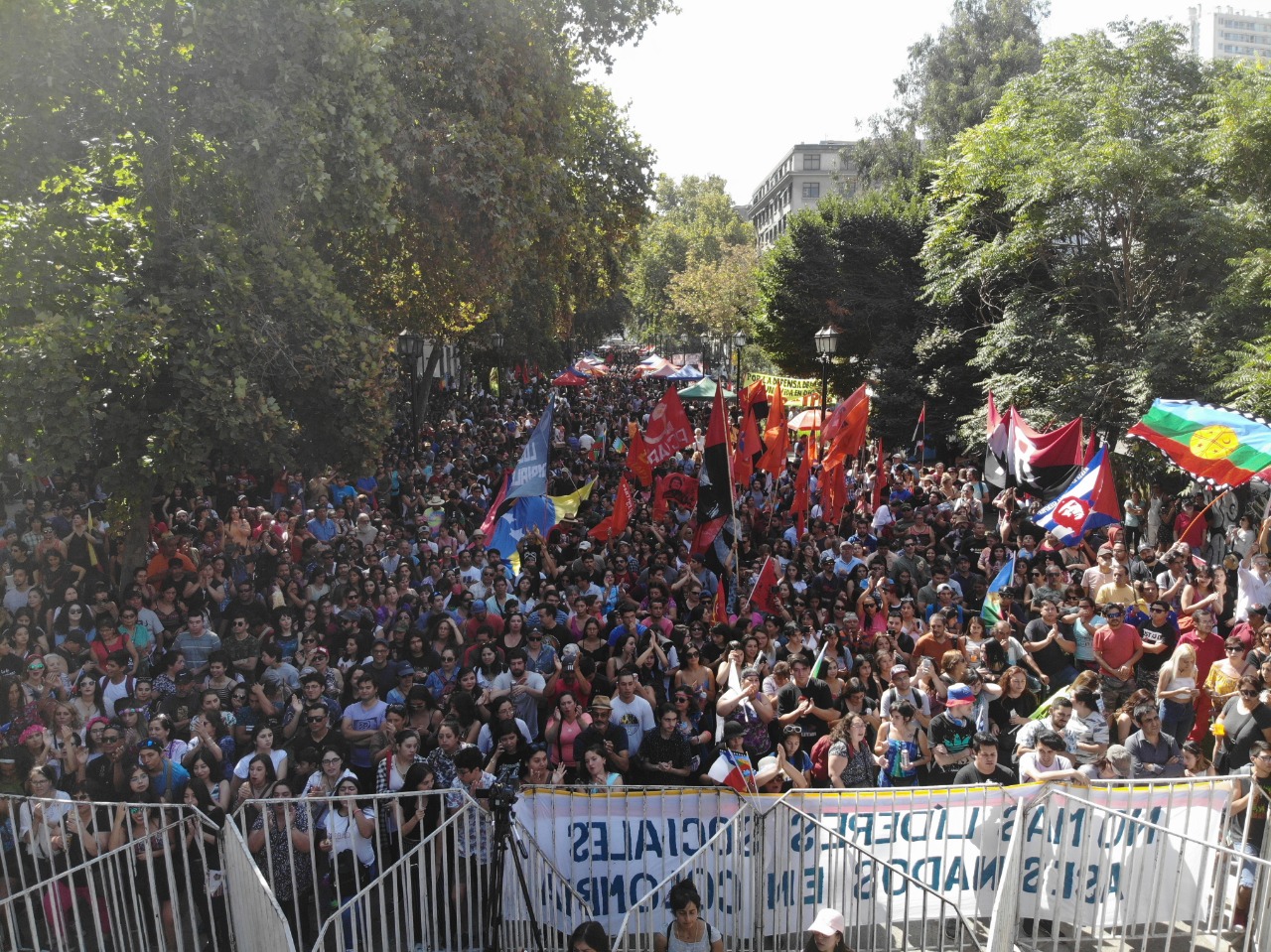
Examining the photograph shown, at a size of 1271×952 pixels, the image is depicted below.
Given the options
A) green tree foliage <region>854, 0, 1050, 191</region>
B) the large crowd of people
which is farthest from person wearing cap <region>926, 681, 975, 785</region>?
green tree foliage <region>854, 0, 1050, 191</region>

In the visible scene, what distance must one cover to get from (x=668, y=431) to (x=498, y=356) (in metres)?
24.3

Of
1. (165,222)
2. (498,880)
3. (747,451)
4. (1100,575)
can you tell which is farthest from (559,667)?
(747,451)

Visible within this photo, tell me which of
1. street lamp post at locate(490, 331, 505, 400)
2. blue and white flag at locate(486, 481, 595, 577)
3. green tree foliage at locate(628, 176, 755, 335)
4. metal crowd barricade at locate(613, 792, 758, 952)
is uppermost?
green tree foliage at locate(628, 176, 755, 335)

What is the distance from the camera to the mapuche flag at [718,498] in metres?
12.8

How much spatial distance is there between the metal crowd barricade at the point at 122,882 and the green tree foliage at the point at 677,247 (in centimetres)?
7303

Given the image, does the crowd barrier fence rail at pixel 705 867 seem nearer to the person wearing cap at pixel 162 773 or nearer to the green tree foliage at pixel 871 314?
the person wearing cap at pixel 162 773

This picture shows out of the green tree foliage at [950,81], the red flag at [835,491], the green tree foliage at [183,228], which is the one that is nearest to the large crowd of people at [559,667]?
the red flag at [835,491]

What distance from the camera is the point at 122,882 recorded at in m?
6.28

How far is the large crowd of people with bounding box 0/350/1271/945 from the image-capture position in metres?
6.89

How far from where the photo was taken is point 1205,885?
648 cm

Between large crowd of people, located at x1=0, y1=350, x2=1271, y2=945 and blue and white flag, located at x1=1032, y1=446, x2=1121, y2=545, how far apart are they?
0.27m

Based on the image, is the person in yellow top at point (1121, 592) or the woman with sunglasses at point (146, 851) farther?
the person in yellow top at point (1121, 592)

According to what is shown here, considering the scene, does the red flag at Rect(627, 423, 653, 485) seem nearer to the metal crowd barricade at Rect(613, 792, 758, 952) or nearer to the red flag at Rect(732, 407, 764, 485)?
the red flag at Rect(732, 407, 764, 485)

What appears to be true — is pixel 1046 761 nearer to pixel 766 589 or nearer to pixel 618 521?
pixel 766 589
